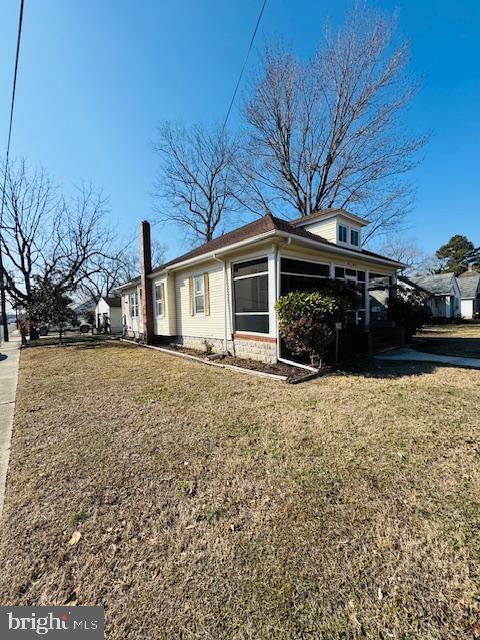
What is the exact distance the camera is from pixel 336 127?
1797 centimetres

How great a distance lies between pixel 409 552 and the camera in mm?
1937

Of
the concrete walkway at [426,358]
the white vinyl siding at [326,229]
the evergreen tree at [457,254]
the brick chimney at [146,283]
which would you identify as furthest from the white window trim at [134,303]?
the evergreen tree at [457,254]

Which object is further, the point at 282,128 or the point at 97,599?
the point at 282,128

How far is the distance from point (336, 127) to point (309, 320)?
16.8 metres

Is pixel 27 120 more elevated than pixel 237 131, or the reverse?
pixel 237 131

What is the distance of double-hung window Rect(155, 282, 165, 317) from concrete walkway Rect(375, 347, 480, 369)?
29.9 ft

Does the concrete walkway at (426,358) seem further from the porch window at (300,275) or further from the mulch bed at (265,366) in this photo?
the mulch bed at (265,366)

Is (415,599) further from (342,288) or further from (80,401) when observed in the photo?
(342,288)

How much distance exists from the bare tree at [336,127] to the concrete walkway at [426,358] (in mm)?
13439

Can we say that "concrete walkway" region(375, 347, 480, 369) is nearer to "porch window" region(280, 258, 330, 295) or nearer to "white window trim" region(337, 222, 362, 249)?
"porch window" region(280, 258, 330, 295)

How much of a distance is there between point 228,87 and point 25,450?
11.6 metres

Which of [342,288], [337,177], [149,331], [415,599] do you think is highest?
[337,177]

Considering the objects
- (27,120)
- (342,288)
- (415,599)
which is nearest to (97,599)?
(415,599)

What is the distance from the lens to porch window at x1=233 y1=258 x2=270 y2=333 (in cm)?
821
